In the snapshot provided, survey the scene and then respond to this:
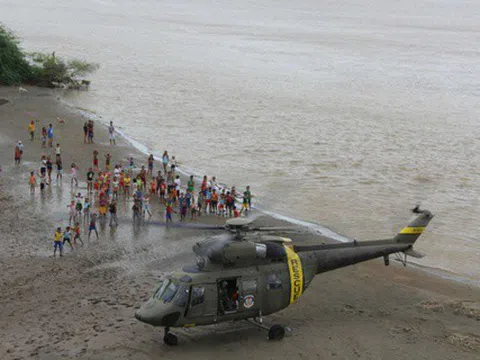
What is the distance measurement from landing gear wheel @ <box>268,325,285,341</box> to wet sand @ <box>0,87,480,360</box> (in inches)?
7.9

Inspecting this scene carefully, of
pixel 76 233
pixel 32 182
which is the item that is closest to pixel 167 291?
pixel 76 233

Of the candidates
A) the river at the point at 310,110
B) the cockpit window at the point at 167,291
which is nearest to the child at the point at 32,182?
the river at the point at 310,110

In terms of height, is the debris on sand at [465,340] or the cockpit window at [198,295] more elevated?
the cockpit window at [198,295]

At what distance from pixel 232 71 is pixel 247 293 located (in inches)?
2389

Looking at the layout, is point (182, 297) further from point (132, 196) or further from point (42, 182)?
point (42, 182)

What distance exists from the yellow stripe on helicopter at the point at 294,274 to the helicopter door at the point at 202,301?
2163 millimetres

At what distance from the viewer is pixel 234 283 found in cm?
1781

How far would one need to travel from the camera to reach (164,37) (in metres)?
105

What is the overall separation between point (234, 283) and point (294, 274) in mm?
1710

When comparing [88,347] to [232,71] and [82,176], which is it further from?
[232,71]

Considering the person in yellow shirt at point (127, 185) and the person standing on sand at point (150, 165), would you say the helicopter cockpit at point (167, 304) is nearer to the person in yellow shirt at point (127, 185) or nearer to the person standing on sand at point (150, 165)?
the person in yellow shirt at point (127, 185)

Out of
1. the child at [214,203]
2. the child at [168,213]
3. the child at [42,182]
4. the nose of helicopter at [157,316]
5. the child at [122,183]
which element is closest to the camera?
the nose of helicopter at [157,316]

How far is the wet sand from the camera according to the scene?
57.2 feet

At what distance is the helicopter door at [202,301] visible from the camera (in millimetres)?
17312
